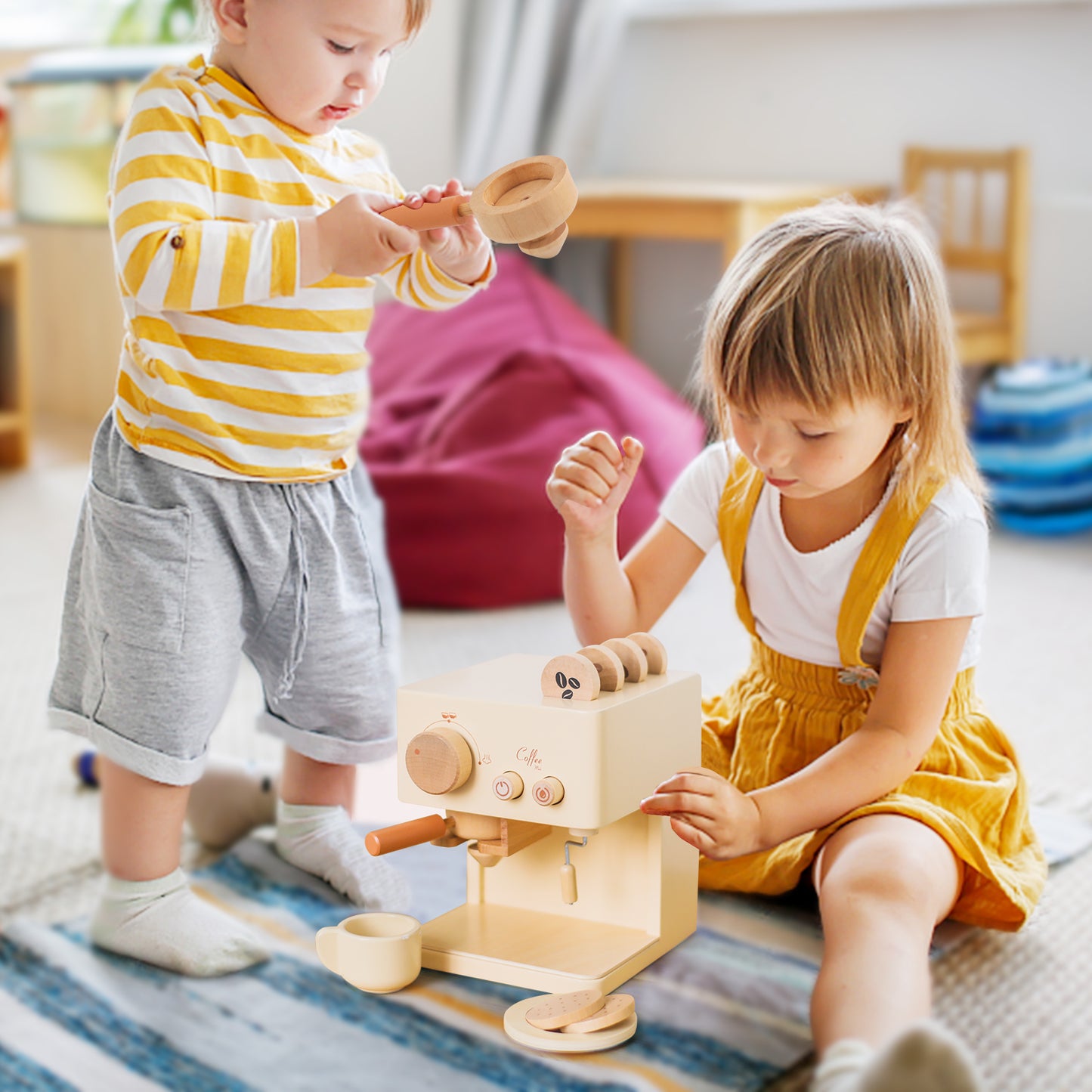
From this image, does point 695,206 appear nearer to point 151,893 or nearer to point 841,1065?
point 151,893

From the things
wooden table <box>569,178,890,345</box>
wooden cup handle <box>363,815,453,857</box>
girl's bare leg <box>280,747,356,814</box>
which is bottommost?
girl's bare leg <box>280,747,356,814</box>

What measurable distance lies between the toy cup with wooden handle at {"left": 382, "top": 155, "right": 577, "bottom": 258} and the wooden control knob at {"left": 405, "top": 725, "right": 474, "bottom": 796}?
0.29 m

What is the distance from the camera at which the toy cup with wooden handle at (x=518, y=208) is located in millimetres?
816

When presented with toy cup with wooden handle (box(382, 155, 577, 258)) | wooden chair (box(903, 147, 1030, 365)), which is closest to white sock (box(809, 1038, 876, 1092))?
toy cup with wooden handle (box(382, 155, 577, 258))

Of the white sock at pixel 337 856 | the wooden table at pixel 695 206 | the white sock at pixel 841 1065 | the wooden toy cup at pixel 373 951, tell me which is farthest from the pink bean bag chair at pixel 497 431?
the white sock at pixel 841 1065

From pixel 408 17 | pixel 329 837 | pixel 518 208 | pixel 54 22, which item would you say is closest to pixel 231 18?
pixel 408 17

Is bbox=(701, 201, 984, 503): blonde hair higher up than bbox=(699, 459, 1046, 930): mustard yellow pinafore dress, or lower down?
higher up

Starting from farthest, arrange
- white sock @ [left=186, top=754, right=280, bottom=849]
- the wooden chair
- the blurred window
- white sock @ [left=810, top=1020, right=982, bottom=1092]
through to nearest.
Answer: the blurred window → the wooden chair → white sock @ [left=186, top=754, right=280, bottom=849] → white sock @ [left=810, top=1020, right=982, bottom=1092]

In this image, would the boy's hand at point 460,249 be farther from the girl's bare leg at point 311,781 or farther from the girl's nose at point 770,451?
the girl's bare leg at point 311,781

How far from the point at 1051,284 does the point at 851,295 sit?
194 centimetres

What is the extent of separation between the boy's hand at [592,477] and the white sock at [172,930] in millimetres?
365

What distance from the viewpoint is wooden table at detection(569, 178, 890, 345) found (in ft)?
8.04

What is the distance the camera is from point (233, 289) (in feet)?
2.97

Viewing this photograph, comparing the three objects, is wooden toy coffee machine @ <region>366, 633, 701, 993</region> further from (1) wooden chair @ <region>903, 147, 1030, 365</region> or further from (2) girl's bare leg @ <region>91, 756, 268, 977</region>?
(1) wooden chair @ <region>903, 147, 1030, 365</region>
